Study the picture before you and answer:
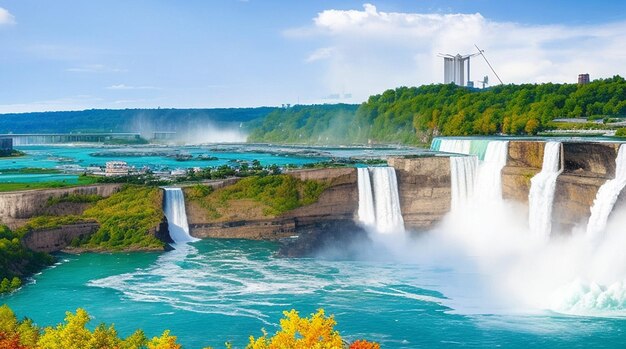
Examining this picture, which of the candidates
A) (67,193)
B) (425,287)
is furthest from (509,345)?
(67,193)

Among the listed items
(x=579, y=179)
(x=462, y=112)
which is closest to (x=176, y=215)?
(x=579, y=179)

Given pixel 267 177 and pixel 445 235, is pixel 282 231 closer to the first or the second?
pixel 267 177

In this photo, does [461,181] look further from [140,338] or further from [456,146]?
[140,338]

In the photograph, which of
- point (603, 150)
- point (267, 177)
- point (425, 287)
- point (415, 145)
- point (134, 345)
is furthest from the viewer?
point (415, 145)

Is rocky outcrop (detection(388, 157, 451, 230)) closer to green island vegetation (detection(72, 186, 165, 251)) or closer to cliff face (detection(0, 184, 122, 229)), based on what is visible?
green island vegetation (detection(72, 186, 165, 251))

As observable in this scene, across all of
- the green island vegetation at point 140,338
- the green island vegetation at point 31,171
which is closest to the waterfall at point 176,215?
the green island vegetation at point 31,171

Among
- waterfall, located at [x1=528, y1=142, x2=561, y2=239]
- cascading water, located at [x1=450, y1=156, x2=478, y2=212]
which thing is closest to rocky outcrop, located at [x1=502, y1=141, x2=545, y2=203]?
waterfall, located at [x1=528, y1=142, x2=561, y2=239]

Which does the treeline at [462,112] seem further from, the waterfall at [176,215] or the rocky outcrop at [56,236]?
the rocky outcrop at [56,236]
